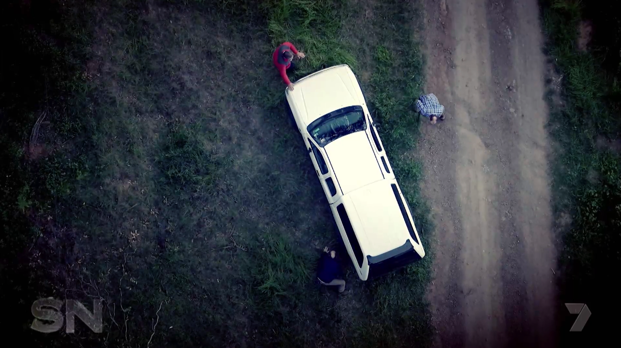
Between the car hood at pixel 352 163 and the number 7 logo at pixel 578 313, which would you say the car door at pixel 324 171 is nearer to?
the car hood at pixel 352 163

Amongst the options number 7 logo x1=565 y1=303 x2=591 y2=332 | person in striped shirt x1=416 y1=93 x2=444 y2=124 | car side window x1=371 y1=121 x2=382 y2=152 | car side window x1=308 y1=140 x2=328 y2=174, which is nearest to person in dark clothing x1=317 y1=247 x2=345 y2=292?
car side window x1=308 y1=140 x2=328 y2=174

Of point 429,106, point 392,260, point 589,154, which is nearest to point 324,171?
point 392,260

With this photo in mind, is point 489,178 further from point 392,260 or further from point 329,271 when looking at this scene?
point 329,271

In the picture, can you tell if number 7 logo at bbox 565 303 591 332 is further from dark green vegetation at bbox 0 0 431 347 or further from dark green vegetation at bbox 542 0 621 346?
dark green vegetation at bbox 0 0 431 347

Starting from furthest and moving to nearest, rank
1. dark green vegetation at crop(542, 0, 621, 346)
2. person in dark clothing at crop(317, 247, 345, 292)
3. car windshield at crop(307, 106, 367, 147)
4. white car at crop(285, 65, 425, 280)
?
dark green vegetation at crop(542, 0, 621, 346), person in dark clothing at crop(317, 247, 345, 292), car windshield at crop(307, 106, 367, 147), white car at crop(285, 65, 425, 280)

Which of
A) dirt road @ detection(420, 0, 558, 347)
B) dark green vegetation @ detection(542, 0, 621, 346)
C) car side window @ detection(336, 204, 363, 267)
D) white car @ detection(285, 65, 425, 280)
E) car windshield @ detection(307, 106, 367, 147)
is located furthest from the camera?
dark green vegetation @ detection(542, 0, 621, 346)

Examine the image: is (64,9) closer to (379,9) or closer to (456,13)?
(379,9)

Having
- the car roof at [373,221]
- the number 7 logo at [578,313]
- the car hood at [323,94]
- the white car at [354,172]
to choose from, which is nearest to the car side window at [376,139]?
the white car at [354,172]
